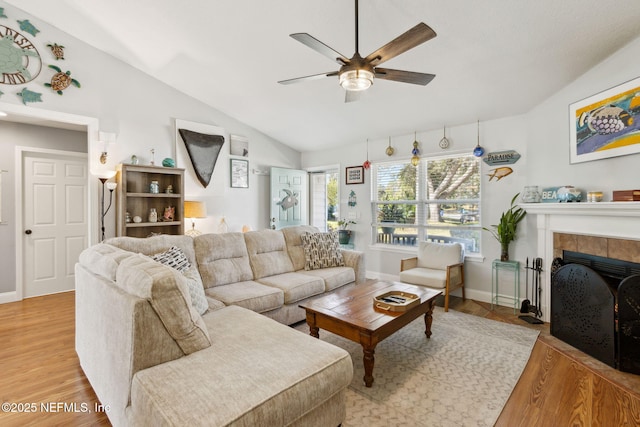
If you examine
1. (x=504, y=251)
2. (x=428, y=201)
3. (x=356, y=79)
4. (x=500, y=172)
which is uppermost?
(x=356, y=79)

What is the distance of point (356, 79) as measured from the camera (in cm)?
214

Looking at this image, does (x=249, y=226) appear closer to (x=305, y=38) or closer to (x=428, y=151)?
(x=428, y=151)

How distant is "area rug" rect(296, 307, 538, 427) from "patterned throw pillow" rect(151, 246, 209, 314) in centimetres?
121

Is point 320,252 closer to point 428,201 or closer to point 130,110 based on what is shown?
point 428,201

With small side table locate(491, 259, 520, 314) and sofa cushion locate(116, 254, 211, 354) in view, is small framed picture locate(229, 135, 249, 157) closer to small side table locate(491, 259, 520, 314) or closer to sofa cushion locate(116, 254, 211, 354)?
sofa cushion locate(116, 254, 211, 354)

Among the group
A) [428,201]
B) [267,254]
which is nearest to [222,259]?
[267,254]

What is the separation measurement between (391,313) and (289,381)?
1.23m

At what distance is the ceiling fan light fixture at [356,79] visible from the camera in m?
2.10

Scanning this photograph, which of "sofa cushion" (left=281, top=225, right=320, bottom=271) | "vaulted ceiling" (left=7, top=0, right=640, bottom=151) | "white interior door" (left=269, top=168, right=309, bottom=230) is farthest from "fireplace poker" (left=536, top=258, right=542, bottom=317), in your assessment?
"white interior door" (left=269, top=168, right=309, bottom=230)

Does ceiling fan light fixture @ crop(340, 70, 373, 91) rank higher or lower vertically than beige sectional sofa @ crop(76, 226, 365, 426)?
higher

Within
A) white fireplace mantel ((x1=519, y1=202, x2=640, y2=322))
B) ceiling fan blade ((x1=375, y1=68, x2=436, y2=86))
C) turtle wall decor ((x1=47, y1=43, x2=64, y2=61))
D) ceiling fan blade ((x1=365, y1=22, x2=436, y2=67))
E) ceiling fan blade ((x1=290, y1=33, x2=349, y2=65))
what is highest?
turtle wall decor ((x1=47, y1=43, x2=64, y2=61))

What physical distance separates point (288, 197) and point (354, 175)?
1344 mm

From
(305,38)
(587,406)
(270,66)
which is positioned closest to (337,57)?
(305,38)

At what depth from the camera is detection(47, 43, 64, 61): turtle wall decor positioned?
357 cm
